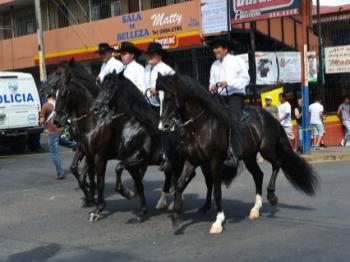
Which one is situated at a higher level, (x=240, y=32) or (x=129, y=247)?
(x=240, y=32)

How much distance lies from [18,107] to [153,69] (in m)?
11.7

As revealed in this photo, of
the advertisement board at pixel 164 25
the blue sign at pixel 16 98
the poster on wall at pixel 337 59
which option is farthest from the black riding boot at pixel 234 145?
the advertisement board at pixel 164 25

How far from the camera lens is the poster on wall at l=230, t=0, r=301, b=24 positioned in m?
17.8

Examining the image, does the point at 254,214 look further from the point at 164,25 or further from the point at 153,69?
the point at 164,25

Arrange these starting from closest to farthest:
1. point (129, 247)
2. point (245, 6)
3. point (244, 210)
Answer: point (129, 247) < point (244, 210) < point (245, 6)

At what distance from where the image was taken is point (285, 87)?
21.3 metres

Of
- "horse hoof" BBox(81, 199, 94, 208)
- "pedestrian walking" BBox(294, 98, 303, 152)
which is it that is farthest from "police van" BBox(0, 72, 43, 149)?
"horse hoof" BBox(81, 199, 94, 208)

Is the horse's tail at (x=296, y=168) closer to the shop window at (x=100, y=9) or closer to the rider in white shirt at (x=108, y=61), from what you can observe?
the rider in white shirt at (x=108, y=61)

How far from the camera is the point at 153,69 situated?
388 inches

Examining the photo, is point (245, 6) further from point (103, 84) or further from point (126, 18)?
point (103, 84)

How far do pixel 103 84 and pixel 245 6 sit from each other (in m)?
11.2

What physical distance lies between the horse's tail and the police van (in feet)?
41.9

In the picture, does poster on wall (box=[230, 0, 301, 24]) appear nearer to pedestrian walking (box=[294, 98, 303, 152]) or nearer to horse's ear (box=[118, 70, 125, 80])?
pedestrian walking (box=[294, 98, 303, 152])

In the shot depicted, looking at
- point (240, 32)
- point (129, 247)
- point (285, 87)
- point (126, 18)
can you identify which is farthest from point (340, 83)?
point (129, 247)
